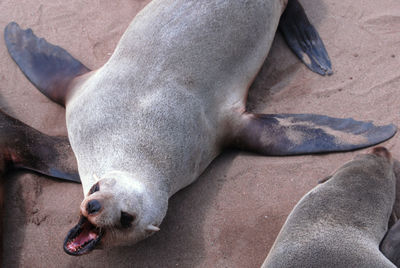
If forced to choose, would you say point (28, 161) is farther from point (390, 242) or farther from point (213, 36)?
point (390, 242)

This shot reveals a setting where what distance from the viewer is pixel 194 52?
3885 mm

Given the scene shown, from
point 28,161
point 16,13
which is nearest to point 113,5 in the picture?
point 16,13

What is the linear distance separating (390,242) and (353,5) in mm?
2821

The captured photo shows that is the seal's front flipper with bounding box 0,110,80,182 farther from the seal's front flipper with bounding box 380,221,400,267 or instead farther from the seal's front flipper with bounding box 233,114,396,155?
the seal's front flipper with bounding box 380,221,400,267

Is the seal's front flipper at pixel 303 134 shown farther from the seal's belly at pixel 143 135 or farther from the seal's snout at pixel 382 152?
the seal's belly at pixel 143 135

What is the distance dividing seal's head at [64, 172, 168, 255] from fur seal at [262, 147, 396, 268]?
0.76m

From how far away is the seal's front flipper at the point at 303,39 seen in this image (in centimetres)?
448

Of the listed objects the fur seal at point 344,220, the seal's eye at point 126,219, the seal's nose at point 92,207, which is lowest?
the fur seal at point 344,220

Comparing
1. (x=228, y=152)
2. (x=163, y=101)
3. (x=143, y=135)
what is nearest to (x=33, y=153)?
(x=143, y=135)

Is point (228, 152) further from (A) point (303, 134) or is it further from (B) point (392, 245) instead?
(B) point (392, 245)

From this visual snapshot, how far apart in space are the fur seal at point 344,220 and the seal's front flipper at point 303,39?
131cm

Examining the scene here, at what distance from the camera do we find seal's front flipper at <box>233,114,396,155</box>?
3.73m

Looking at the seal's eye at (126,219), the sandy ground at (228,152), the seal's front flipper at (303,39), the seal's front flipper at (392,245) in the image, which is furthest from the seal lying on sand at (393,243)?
the seal's front flipper at (303,39)

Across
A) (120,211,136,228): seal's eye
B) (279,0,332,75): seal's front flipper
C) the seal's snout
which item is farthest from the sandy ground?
(120,211,136,228): seal's eye
